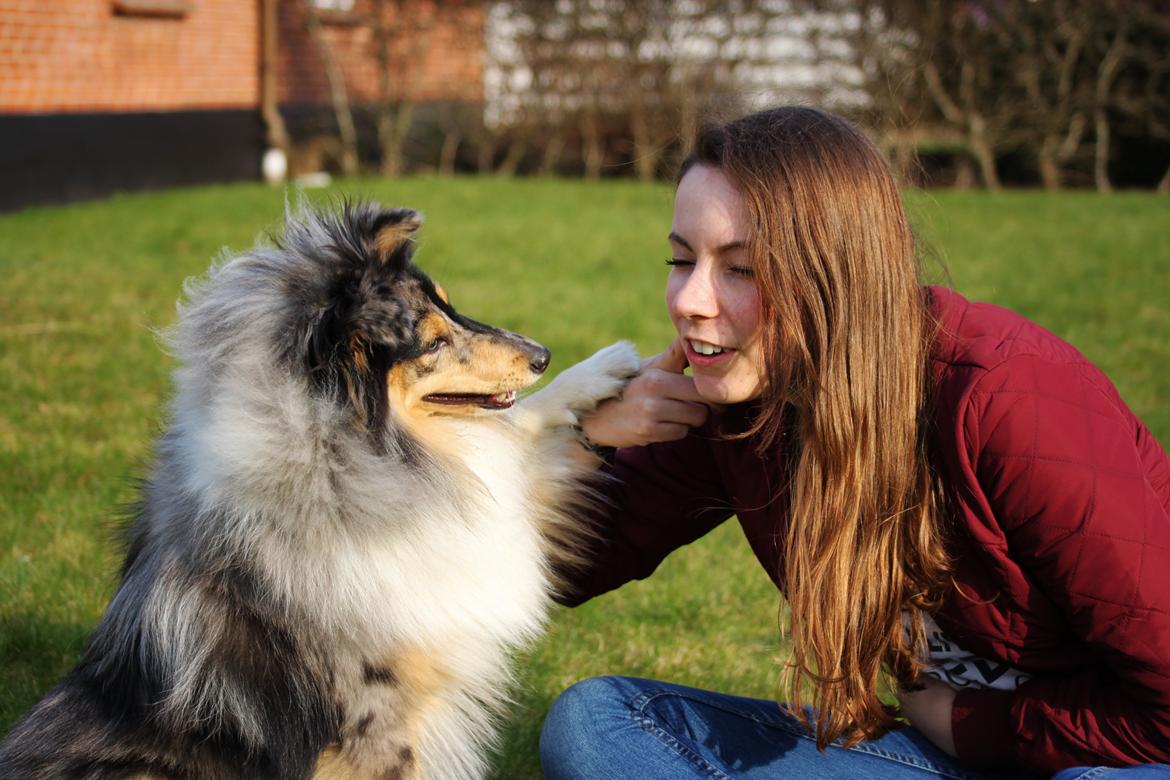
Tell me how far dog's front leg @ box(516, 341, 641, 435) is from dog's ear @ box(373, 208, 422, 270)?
1.64 feet

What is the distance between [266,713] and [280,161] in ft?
37.6

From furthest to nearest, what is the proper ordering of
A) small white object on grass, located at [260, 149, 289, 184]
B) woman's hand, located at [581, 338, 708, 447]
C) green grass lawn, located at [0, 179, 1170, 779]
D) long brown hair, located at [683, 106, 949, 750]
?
small white object on grass, located at [260, 149, 289, 184]
green grass lawn, located at [0, 179, 1170, 779]
woman's hand, located at [581, 338, 708, 447]
long brown hair, located at [683, 106, 949, 750]

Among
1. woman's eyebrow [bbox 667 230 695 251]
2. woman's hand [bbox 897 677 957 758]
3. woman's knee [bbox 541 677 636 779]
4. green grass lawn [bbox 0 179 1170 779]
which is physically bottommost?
green grass lawn [bbox 0 179 1170 779]

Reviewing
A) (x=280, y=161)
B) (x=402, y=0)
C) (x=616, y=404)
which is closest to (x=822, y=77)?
(x=402, y=0)

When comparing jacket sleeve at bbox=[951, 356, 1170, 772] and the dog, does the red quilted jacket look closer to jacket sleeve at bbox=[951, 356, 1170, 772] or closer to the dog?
jacket sleeve at bbox=[951, 356, 1170, 772]

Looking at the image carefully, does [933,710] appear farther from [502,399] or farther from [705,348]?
[502,399]

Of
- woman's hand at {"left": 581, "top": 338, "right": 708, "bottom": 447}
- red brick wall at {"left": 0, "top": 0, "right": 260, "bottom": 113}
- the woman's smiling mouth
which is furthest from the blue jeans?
red brick wall at {"left": 0, "top": 0, "right": 260, "bottom": 113}

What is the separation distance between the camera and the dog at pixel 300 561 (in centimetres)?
220

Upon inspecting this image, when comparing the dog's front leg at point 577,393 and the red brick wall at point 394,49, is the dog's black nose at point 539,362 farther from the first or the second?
the red brick wall at point 394,49

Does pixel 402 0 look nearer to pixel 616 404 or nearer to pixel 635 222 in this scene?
pixel 635 222

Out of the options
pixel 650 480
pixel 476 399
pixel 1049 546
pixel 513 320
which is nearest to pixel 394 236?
pixel 476 399

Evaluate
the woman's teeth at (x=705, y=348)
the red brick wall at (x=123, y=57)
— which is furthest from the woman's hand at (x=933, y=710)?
the red brick wall at (x=123, y=57)

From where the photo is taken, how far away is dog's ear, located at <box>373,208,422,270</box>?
2.43 metres

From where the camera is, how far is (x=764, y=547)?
2.50m
